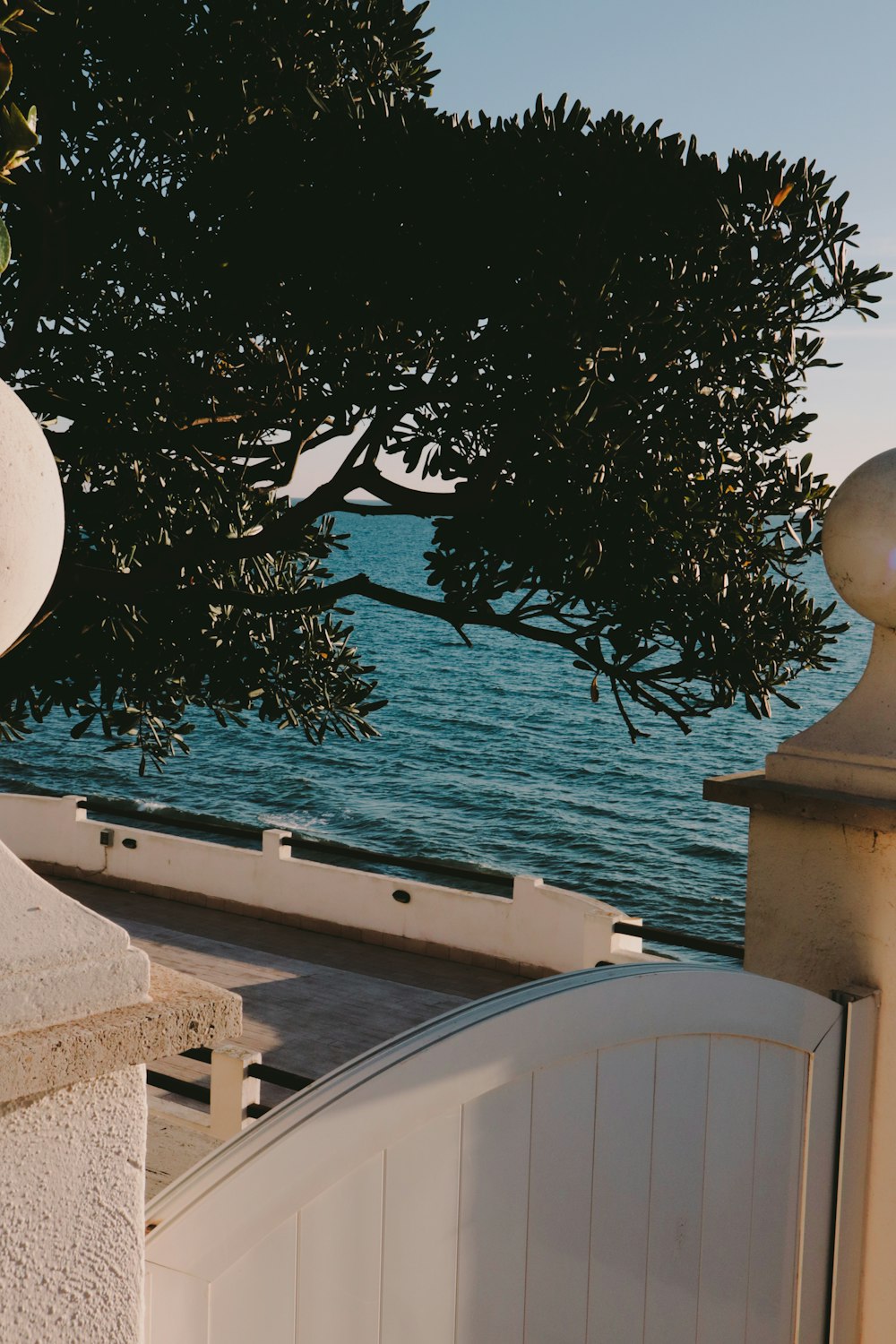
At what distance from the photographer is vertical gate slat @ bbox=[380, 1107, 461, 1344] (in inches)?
90.4

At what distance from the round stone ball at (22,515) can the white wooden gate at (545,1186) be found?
3.62 feet

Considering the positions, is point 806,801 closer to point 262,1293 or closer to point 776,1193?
point 776,1193

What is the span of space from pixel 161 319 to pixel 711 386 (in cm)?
404

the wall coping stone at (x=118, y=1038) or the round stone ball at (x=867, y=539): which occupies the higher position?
the round stone ball at (x=867, y=539)

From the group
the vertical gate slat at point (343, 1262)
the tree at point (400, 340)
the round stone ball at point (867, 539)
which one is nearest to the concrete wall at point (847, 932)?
the round stone ball at point (867, 539)

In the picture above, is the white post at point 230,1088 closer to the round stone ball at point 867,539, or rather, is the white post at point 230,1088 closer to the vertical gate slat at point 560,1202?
the vertical gate slat at point 560,1202

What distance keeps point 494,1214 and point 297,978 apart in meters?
12.2

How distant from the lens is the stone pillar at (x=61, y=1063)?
1.55 metres

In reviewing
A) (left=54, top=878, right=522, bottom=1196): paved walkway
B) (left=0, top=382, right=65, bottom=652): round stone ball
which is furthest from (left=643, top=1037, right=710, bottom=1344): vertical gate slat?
(left=54, top=878, right=522, bottom=1196): paved walkway

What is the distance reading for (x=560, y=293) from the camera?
7.12 meters

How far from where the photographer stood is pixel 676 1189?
2996mm

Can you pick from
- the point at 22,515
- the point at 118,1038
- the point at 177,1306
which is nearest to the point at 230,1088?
the point at 177,1306

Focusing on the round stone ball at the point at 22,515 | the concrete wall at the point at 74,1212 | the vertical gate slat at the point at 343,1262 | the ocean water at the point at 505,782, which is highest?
the round stone ball at the point at 22,515

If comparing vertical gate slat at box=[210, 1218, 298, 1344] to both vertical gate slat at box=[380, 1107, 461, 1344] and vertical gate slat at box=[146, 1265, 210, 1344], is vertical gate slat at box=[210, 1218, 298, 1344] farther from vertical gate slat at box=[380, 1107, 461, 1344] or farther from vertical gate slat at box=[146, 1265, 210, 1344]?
vertical gate slat at box=[380, 1107, 461, 1344]
